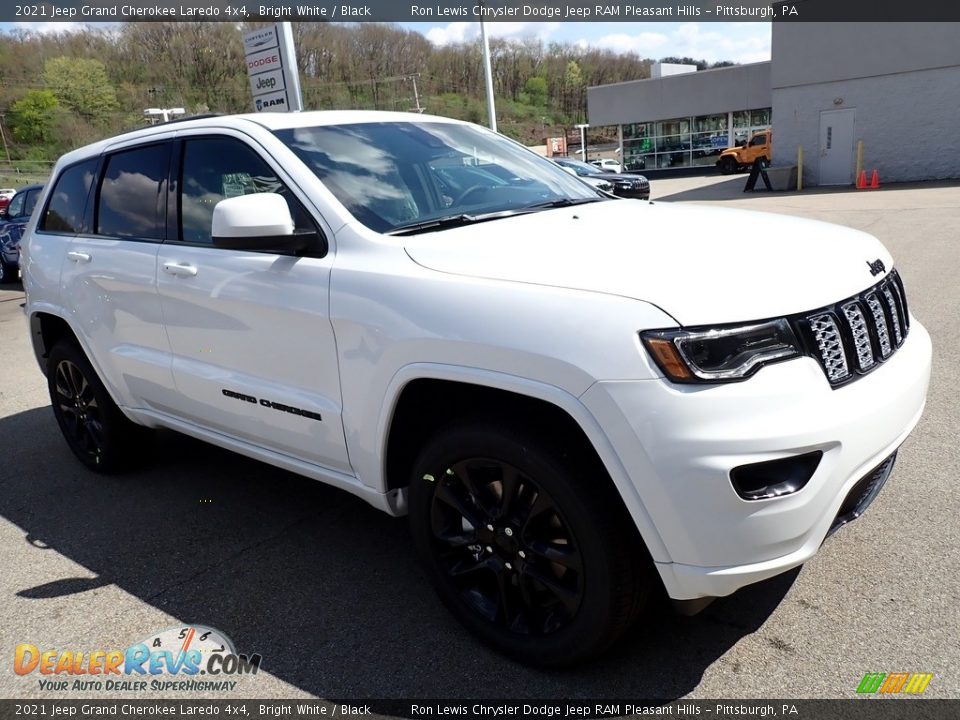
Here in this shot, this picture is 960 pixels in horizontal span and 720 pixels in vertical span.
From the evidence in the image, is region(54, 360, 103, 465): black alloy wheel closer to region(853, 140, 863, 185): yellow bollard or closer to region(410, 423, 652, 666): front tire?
region(410, 423, 652, 666): front tire

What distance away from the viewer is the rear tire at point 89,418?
4426mm

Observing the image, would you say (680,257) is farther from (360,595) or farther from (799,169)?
(799,169)

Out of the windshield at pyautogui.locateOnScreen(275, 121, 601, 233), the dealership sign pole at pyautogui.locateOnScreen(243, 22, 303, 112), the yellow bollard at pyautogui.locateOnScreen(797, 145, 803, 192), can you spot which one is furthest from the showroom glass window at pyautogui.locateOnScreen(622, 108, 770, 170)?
the windshield at pyautogui.locateOnScreen(275, 121, 601, 233)

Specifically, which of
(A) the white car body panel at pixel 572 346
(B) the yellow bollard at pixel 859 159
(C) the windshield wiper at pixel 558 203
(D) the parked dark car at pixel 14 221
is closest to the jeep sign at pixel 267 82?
(D) the parked dark car at pixel 14 221

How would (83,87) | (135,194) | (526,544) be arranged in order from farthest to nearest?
(83,87) → (135,194) → (526,544)

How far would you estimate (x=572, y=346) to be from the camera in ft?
7.09

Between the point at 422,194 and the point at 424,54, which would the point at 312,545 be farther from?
the point at 424,54

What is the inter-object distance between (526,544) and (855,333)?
1215 mm

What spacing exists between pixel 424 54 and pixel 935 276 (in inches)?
4347

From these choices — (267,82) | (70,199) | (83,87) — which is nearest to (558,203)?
(70,199)

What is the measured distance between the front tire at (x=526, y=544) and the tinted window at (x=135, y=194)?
207 cm

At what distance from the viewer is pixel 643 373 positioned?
6.75 feet

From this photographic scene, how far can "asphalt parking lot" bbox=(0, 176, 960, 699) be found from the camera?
2.55 metres

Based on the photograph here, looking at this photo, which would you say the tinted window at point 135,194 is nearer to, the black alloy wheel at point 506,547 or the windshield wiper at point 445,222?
the windshield wiper at point 445,222
